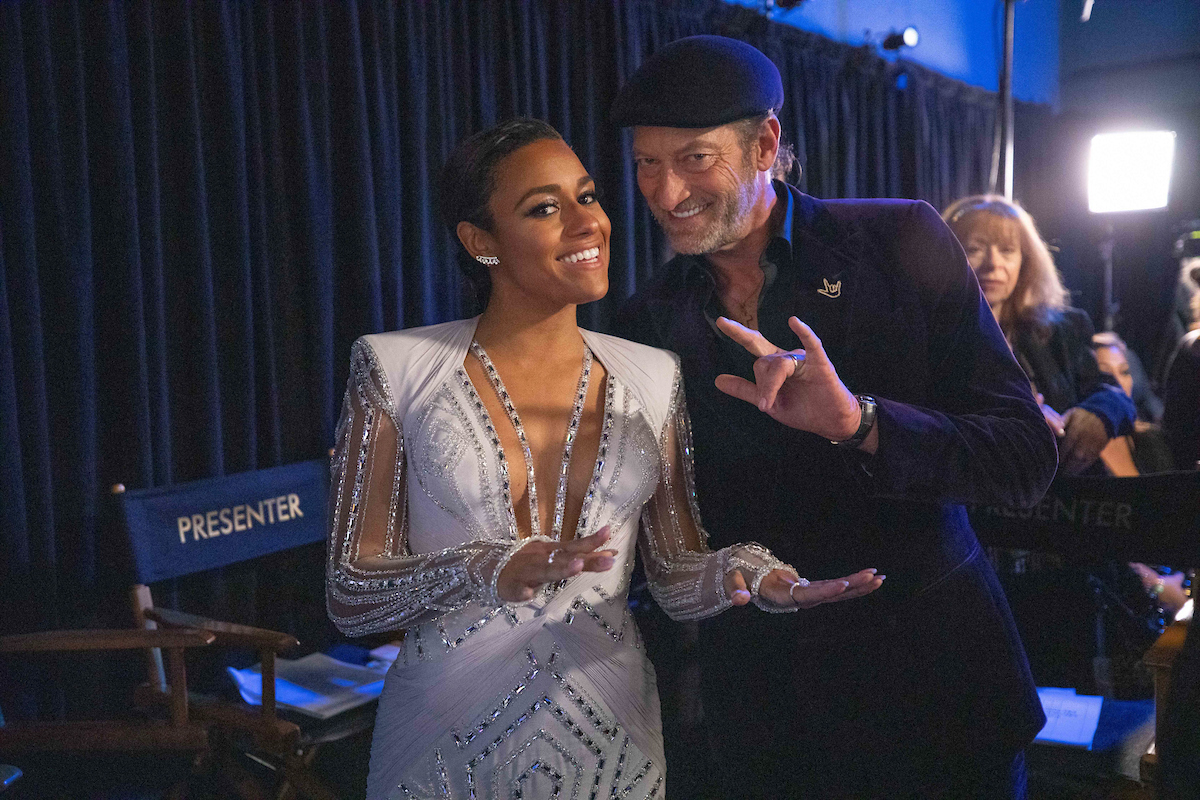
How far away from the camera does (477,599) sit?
1.38 metres

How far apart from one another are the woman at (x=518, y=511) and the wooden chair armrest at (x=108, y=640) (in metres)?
0.85

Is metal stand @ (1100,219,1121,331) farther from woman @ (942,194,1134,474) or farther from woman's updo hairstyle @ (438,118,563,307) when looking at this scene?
woman's updo hairstyle @ (438,118,563,307)

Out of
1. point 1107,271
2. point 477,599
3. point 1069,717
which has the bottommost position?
point 1069,717

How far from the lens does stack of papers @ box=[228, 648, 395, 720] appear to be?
8.02 ft

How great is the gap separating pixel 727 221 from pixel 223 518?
5.71ft

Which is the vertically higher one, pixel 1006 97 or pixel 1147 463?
pixel 1006 97

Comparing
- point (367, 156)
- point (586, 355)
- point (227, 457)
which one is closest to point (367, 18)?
point (367, 156)

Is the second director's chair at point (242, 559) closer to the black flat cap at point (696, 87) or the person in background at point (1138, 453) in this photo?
the black flat cap at point (696, 87)

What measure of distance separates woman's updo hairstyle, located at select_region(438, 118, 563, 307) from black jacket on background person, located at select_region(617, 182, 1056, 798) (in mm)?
457

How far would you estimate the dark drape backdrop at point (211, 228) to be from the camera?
97.8 inches

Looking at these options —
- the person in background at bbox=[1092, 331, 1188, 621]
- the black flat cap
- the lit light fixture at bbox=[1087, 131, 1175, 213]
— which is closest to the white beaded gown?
the black flat cap

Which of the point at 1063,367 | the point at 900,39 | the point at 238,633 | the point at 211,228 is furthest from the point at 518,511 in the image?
the point at 900,39

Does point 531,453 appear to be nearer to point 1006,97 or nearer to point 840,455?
point 840,455

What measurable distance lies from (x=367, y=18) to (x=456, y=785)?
102 inches
